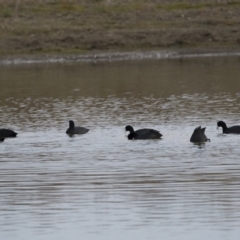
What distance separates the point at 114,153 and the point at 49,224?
5.24 metres

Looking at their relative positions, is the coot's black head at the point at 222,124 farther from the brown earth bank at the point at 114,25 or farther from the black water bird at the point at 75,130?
the brown earth bank at the point at 114,25

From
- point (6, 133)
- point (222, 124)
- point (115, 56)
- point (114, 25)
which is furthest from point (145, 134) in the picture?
point (114, 25)

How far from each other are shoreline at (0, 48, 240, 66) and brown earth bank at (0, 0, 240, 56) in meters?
0.35

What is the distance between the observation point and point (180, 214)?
37.0ft

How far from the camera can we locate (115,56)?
116ft

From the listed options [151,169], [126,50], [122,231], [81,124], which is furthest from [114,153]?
[126,50]

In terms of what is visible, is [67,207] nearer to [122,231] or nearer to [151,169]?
[122,231]

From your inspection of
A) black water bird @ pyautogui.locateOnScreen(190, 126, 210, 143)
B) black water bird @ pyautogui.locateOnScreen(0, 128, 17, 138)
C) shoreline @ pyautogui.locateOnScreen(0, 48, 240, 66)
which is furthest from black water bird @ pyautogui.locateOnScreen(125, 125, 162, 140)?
shoreline @ pyautogui.locateOnScreen(0, 48, 240, 66)

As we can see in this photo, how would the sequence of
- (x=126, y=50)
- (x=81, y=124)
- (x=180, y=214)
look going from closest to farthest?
1. (x=180, y=214)
2. (x=81, y=124)
3. (x=126, y=50)

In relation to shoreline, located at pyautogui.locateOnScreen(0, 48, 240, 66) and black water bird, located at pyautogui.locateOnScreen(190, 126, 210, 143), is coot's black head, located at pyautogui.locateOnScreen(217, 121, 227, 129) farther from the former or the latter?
shoreline, located at pyautogui.locateOnScreen(0, 48, 240, 66)

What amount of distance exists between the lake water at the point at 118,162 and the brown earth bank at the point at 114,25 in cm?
620

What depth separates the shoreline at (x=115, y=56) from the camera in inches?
1353

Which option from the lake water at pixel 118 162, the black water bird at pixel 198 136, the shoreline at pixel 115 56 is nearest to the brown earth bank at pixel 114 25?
the shoreline at pixel 115 56

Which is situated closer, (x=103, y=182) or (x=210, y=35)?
(x=103, y=182)
